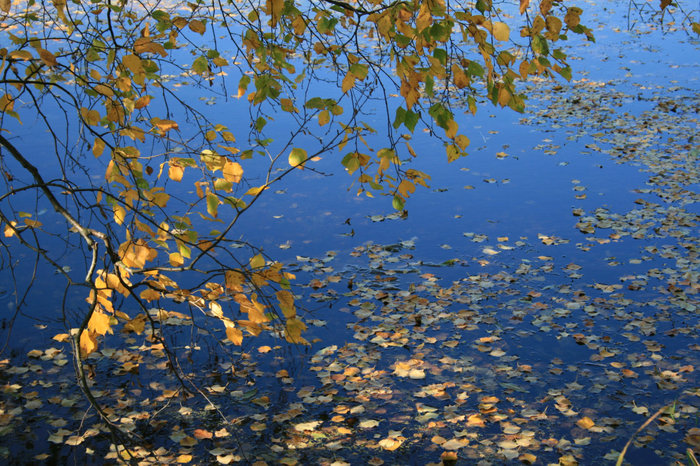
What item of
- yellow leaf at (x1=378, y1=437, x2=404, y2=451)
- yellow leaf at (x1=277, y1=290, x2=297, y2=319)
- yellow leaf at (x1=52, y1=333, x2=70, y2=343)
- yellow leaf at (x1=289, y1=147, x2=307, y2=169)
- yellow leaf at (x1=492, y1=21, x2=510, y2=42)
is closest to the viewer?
yellow leaf at (x1=492, y1=21, x2=510, y2=42)

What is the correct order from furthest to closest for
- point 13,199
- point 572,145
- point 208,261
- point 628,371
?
point 572,145, point 13,199, point 208,261, point 628,371

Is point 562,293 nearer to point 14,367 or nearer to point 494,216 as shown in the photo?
point 494,216

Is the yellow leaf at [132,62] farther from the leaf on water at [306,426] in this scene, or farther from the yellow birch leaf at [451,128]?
the leaf on water at [306,426]

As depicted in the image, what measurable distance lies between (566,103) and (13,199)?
794 cm

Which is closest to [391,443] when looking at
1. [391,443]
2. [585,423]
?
[391,443]

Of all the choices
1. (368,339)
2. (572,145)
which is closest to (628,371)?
(368,339)

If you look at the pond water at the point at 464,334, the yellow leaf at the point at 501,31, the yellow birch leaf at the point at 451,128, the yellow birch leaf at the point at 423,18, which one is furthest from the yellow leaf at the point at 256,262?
the pond water at the point at 464,334

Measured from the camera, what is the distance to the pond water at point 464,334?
4055mm

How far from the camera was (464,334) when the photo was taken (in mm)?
5078

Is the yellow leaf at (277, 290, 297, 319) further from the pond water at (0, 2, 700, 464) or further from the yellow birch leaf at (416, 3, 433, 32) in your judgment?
the pond water at (0, 2, 700, 464)

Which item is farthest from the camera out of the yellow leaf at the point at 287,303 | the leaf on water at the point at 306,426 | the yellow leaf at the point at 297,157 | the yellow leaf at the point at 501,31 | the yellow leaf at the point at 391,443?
the leaf on water at the point at 306,426

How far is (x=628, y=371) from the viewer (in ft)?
15.0

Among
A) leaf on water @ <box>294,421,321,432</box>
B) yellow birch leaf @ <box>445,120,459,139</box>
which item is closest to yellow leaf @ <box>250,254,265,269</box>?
yellow birch leaf @ <box>445,120,459,139</box>

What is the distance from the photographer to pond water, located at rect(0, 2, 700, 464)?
13.3 feet
